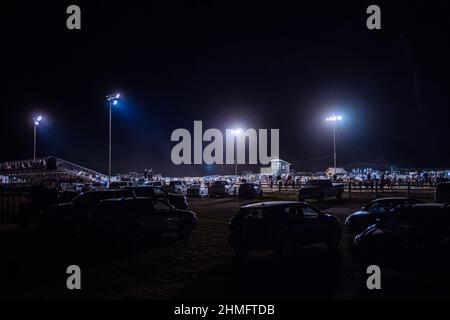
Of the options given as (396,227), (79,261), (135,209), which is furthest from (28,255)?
(396,227)

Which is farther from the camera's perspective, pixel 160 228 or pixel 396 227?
pixel 160 228

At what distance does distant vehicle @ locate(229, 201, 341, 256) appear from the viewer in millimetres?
12867

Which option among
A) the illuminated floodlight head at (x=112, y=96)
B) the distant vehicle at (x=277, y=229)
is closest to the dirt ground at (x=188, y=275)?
the distant vehicle at (x=277, y=229)

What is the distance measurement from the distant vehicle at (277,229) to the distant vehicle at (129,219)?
3393 millimetres

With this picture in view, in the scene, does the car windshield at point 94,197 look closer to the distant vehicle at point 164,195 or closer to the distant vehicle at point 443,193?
the distant vehicle at point 164,195

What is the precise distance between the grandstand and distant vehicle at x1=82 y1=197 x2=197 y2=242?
3737 centimetres

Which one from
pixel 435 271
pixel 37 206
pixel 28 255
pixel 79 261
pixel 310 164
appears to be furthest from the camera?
pixel 310 164

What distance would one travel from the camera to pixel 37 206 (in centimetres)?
2083

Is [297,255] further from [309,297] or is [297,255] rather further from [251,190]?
[251,190]

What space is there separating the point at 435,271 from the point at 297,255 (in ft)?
13.8

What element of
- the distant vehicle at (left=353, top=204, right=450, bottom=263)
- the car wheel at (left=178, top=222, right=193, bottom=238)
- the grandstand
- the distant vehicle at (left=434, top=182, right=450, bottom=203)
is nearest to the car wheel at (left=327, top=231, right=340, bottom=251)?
the distant vehicle at (left=353, top=204, right=450, bottom=263)

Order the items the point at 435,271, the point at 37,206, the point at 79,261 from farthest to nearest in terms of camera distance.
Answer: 1. the point at 37,206
2. the point at 79,261
3. the point at 435,271

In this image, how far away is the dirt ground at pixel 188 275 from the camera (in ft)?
30.7

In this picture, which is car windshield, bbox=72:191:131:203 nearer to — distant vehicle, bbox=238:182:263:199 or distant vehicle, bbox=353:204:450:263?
distant vehicle, bbox=353:204:450:263
